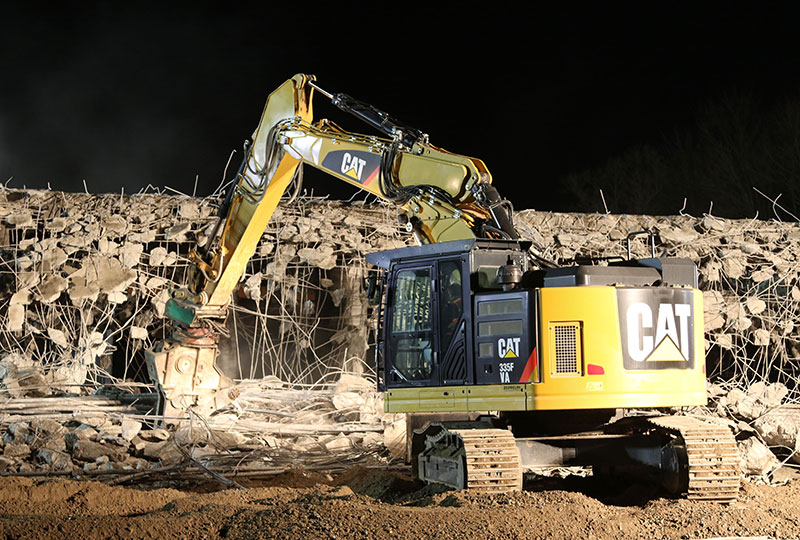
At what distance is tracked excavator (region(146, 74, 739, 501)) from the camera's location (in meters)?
5.73

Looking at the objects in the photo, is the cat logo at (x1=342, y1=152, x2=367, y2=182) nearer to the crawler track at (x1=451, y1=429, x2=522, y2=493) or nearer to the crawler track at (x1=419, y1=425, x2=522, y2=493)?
the crawler track at (x1=419, y1=425, x2=522, y2=493)

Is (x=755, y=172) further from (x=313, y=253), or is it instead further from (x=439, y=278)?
(x=439, y=278)

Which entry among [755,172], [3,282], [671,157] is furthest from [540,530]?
[671,157]

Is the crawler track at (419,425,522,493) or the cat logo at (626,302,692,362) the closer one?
the crawler track at (419,425,522,493)

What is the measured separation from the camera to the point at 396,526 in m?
4.93

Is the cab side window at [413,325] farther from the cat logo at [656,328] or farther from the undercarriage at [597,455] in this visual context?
the cat logo at [656,328]

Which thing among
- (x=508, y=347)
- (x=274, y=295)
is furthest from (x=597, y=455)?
(x=274, y=295)

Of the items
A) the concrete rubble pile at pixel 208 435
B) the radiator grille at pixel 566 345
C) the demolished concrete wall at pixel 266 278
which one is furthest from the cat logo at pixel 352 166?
the demolished concrete wall at pixel 266 278

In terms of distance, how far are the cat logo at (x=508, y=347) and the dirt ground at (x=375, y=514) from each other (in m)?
0.91

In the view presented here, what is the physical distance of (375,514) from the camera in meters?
5.14

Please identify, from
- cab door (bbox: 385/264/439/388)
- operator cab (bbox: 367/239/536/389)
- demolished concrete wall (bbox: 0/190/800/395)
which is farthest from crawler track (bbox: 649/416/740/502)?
demolished concrete wall (bbox: 0/190/800/395)

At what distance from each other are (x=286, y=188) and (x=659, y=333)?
3.95 meters

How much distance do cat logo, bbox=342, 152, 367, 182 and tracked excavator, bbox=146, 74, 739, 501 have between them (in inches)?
0.6

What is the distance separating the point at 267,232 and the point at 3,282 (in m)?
3.29
